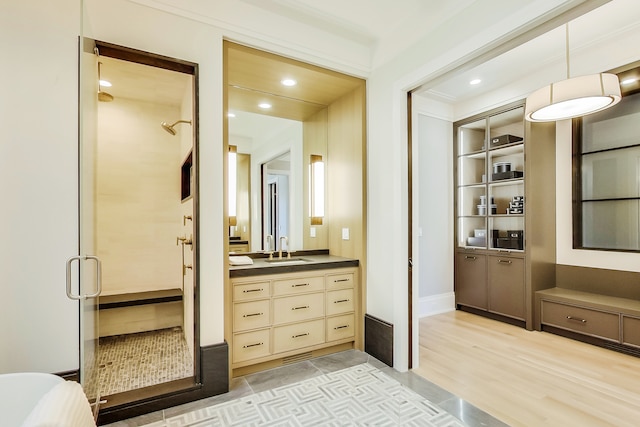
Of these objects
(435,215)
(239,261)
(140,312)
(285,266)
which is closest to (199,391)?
(239,261)

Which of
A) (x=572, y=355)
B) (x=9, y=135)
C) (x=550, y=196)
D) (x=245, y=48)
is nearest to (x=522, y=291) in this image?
(x=572, y=355)

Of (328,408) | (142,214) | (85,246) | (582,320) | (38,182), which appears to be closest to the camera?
(85,246)

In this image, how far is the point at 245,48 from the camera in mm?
2479

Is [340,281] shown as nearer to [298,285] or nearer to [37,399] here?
[298,285]

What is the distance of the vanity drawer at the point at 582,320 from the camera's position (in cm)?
299

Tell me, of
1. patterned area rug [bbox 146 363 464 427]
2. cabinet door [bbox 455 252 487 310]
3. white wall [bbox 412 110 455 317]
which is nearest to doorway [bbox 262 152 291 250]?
patterned area rug [bbox 146 363 464 427]

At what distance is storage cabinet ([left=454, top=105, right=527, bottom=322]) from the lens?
379 cm

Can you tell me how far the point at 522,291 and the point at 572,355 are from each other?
0.84 meters

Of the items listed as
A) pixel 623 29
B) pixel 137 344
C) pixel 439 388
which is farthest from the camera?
pixel 137 344

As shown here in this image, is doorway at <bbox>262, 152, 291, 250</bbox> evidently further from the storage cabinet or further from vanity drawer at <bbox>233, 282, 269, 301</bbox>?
the storage cabinet

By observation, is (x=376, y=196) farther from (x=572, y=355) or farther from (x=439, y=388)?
(x=572, y=355)

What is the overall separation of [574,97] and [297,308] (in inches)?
110

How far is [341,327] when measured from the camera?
3004mm

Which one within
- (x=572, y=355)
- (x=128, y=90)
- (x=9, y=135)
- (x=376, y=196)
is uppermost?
(x=128, y=90)
